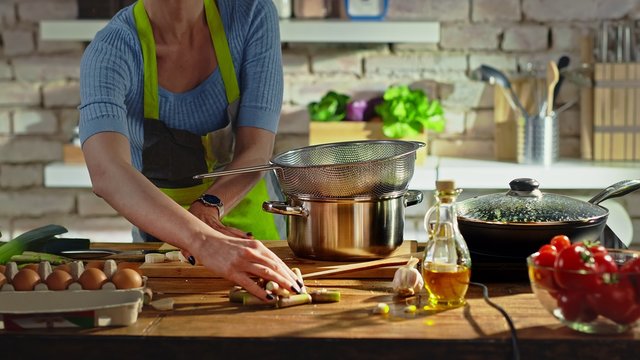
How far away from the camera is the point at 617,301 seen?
4.60ft

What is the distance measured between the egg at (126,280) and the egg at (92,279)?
2 cm

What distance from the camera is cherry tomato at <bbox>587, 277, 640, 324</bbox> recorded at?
1.40 metres

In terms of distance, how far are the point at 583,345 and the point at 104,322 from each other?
28.6 inches

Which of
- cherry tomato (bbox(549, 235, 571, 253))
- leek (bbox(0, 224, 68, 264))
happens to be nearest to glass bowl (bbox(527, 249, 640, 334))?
cherry tomato (bbox(549, 235, 571, 253))

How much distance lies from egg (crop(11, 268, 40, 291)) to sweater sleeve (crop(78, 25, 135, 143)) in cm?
59

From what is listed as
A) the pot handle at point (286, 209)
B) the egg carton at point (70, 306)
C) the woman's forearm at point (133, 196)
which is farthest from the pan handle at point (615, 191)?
the egg carton at point (70, 306)

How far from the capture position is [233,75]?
2.48 m

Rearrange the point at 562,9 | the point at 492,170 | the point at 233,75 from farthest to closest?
the point at 562,9 → the point at 492,170 → the point at 233,75

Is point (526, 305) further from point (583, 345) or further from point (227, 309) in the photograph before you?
point (227, 309)

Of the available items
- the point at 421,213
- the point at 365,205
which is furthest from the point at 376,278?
the point at 421,213

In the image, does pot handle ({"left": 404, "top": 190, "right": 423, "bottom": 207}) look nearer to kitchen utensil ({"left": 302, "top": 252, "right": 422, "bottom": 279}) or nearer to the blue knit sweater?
kitchen utensil ({"left": 302, "top": 252, "right": 422, "bottom": 279})

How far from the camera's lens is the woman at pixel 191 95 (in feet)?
7.32

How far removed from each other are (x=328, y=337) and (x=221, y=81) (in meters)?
1.19

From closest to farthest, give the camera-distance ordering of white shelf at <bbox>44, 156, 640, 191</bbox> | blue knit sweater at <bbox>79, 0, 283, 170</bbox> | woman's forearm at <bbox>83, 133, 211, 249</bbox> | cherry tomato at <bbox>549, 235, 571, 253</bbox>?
cherry tomato at <bbox>549, 235, 571, 253</bbox>, woman's forearm at <bbox>83, 133, 211, 249</bbox>, blue knit sweater at <bbox>79, 0, 283, 170</bbox>, white shelf at <bbox>44, 156, 640, 191</bbox>
